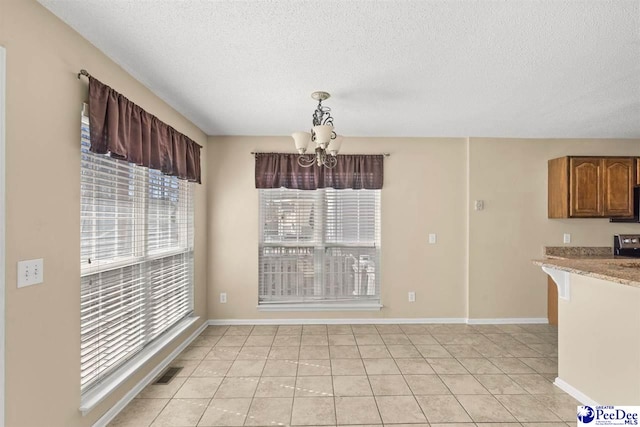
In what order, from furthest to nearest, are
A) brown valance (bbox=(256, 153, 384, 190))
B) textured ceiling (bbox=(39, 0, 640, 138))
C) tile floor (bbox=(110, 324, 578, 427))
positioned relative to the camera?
brown valance (bbox=(256, 153, 384, 190)), tile floor (bbox=(110, 324, 578, 427)), textured ceiling (bbox=(39, 0, 640, 138))

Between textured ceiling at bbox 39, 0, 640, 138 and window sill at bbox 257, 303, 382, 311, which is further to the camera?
window sill at bbox 257, 303, 382, 311

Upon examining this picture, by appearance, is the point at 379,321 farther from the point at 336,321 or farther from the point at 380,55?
the point at 380,55

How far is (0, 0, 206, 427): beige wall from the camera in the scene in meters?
1.41

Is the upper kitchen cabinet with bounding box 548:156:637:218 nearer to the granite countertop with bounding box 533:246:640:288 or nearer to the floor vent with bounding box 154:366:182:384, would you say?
the granite countertop with bounding box 533:246:640:288

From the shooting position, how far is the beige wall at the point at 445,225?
155 inches

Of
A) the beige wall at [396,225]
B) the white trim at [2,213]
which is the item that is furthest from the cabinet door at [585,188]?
the white trim at [2,213]

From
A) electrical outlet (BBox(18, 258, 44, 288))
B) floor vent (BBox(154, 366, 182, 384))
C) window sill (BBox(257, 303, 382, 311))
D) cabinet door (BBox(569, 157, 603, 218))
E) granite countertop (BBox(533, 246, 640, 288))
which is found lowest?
floor vent (BBox(154, 366, 182, 384))

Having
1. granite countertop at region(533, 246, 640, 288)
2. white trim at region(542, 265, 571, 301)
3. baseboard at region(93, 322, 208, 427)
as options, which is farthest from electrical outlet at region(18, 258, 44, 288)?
white trim at region(542, 265, 571, 301)

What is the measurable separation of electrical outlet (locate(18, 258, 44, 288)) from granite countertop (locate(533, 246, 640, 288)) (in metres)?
3.24

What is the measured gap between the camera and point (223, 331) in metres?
3.72

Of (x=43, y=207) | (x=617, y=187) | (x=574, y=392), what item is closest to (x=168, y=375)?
(x=43, y=207)

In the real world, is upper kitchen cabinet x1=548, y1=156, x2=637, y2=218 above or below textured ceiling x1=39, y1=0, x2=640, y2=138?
below

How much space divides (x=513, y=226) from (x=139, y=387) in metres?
4.43

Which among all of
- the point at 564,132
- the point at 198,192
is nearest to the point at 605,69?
the point at 564,132
